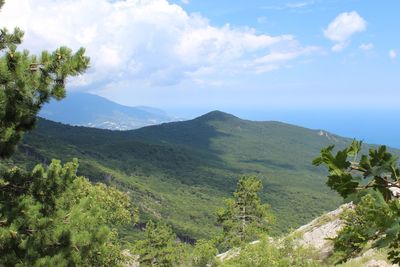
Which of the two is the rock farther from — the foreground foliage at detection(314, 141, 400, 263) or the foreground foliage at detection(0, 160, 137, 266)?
the foreground foliage at detection(314, 141, 400, 263)

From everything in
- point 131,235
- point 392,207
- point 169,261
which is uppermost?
point 392,207

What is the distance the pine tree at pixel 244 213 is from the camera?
165 ft

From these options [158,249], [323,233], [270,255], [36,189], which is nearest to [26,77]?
[36,189]

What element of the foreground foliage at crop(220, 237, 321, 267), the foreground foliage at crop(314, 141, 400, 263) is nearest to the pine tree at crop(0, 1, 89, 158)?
the foreground foliage at crop(314, 141, 400, 263)

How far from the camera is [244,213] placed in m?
52.0

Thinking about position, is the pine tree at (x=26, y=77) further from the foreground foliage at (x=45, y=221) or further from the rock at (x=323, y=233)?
the rock at (x=323, y=233)

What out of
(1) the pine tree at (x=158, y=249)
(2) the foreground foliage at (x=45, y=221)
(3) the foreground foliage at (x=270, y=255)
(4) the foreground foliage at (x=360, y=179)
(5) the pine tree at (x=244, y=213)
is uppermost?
(4) the foreground foliage at (x=360, y=179)

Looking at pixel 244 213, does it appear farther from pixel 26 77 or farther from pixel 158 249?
pixel 26 77

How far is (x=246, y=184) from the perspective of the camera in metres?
52.4

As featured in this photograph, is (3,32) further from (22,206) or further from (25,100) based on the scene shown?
(22,206)

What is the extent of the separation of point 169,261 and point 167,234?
3.92 metres

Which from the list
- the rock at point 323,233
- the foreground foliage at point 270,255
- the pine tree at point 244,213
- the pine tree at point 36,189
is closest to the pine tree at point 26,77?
the pine tree at point 36,189

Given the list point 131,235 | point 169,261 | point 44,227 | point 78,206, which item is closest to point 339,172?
point 44,227

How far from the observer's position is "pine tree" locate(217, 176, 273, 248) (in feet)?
165
